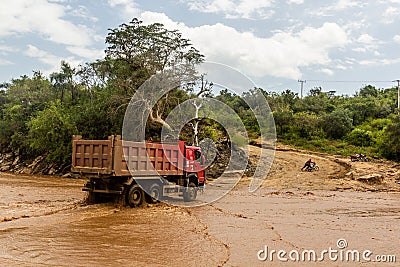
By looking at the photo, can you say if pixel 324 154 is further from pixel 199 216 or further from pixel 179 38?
pixel 199 216

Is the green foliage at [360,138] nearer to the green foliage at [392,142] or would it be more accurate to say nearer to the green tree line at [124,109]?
the green tree line at [124,109]

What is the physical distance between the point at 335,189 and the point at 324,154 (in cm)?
1470

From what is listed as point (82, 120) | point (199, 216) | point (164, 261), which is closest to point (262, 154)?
point (82, 120)

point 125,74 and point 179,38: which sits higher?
point 179,38

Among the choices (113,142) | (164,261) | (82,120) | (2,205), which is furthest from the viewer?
(82,120)

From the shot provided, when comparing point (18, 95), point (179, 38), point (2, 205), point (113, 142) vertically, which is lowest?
point (2, 205)

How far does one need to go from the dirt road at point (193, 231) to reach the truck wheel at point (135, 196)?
0.36m

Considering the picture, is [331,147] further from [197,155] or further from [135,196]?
[135,196]

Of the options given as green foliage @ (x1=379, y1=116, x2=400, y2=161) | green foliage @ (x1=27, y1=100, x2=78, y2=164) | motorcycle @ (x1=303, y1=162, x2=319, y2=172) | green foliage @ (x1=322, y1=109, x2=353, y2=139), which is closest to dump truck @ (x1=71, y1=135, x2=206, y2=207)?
motorcycle @ (x1=303, y1=162, x2=319, y2=172)

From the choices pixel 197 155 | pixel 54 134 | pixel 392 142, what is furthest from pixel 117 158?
pixel 392 142

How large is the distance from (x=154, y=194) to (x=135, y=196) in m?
0.83

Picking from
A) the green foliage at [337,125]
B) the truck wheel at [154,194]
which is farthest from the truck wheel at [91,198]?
the green foliage at [337,125]

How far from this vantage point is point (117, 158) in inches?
456

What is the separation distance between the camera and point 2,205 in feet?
42.4
